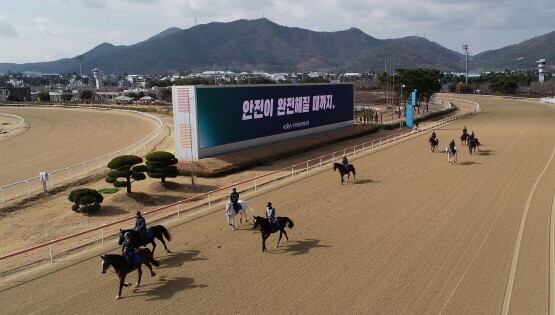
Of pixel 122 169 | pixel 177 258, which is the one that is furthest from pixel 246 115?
pixel 177 258

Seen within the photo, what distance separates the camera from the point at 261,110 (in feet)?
99.3

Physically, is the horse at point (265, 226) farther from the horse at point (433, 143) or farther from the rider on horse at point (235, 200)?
the horse at point (433, 143)

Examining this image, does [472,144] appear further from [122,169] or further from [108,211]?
[108,211]

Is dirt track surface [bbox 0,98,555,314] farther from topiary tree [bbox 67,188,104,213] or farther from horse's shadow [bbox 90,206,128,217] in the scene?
topiary tree [bbox 67,188,104,213]

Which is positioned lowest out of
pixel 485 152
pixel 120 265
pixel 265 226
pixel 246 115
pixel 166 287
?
pixel 166 287

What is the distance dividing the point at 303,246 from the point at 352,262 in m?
1.81

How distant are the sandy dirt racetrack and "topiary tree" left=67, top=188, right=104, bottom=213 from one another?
8440mm

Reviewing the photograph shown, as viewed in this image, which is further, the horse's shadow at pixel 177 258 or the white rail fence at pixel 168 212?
the white rail fence at pixel 168 212

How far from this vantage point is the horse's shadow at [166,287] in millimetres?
10164

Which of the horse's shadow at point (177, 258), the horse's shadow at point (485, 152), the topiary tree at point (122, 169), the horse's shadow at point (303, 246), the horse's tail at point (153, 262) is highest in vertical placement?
the topiary tree at point (122, 169)

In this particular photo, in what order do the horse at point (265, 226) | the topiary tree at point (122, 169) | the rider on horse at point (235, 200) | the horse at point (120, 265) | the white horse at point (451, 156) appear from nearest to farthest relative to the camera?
the horse at point (120, 265)
the horse at point (265, 226)
the rider on horse at point (235, 200)
the topiary tree at point (122, 169)
the white horse at point (451, 156)

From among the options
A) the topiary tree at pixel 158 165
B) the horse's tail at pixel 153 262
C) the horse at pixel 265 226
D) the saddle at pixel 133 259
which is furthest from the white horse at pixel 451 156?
the saddle at pixel 133 259

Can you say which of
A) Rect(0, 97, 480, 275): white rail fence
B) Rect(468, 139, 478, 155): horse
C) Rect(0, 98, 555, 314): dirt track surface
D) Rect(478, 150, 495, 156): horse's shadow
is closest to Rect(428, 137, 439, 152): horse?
Rect(468, 139, 478, 155): horse

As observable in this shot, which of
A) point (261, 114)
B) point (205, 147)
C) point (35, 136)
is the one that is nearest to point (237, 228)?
point (205, 147)
